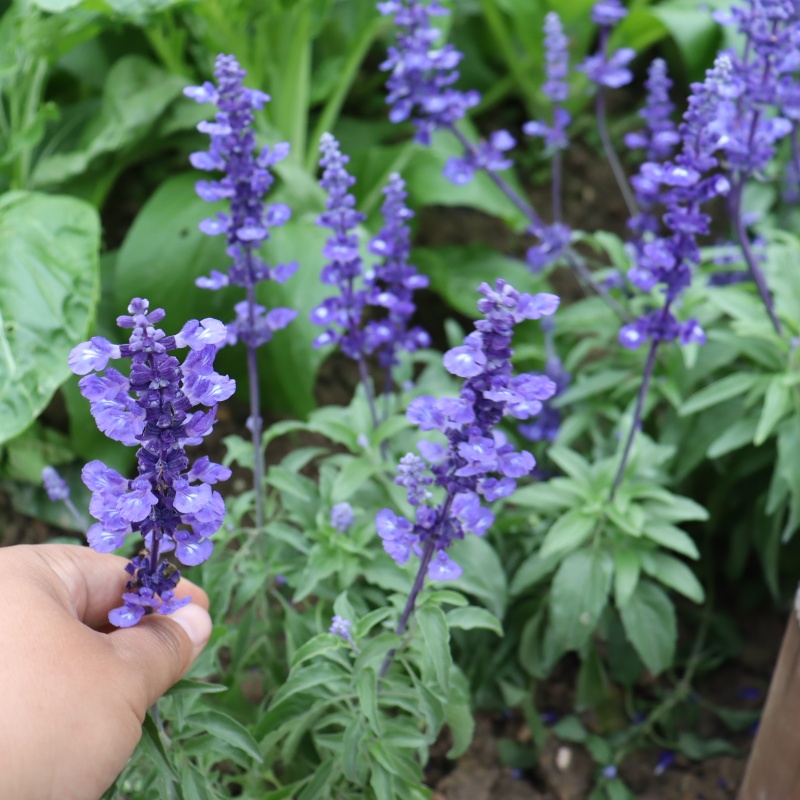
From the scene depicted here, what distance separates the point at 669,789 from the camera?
2.97 metres

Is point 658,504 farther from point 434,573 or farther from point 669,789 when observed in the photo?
point 434,573

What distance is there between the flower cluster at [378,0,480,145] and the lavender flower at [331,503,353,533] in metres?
1.12

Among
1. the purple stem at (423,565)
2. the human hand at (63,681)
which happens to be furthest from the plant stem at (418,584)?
the human hand at (63,681)

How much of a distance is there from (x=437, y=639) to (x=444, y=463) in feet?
1.15

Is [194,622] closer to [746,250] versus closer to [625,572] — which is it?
[625,572]

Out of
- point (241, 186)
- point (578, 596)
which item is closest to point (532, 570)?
point (578, 596)

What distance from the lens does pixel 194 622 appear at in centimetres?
181

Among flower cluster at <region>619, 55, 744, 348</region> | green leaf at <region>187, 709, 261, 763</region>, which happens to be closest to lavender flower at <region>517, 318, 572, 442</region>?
flower cluster at <region>619, 55, 744, 348</region>

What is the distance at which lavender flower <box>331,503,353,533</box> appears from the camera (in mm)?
2352

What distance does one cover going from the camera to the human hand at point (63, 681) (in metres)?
1.38

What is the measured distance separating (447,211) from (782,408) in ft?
7.17

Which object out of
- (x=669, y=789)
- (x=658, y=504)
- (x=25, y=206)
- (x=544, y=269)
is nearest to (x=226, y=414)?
(x=25, y=206)

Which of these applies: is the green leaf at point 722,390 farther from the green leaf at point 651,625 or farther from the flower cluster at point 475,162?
the flower cluster at point 475,162

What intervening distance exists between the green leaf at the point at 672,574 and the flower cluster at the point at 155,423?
4.77 feet
